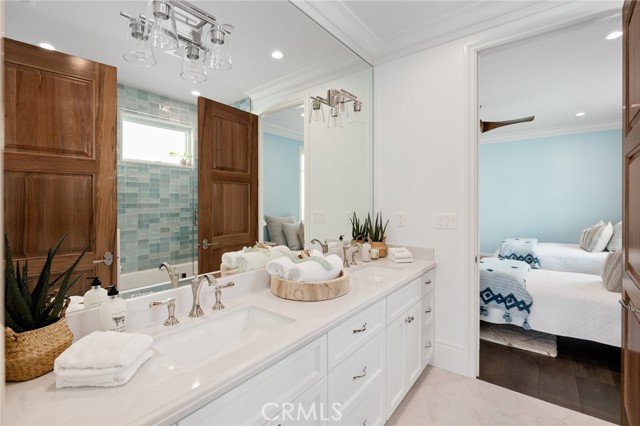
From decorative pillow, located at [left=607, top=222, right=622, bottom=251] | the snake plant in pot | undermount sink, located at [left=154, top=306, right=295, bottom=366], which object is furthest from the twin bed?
the snake plant in pot

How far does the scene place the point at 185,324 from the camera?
3.60 ft

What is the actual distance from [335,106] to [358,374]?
175 centimetres

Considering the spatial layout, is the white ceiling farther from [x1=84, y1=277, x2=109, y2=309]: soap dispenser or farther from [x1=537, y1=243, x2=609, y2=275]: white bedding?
[x1=537, y1=243, x2=609, y2=275]: white bedding

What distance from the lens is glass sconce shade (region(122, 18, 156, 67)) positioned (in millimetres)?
1071

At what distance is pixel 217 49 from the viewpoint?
4.42 feet

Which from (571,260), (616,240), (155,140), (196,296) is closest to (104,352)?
(196,296)

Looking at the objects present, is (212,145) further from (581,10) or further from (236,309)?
(581,10)

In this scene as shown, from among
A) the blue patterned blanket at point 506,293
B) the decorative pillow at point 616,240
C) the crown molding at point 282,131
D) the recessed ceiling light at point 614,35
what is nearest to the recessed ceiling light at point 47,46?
the crown molding at point 282,131

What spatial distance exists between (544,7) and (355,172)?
1.55 m

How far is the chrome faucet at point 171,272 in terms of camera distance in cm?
119

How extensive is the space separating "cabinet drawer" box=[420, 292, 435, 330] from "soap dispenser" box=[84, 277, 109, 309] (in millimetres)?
1753

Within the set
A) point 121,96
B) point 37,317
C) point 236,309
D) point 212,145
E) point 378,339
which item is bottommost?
point 378,339

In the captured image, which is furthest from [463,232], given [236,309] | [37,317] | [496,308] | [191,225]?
[37,317]

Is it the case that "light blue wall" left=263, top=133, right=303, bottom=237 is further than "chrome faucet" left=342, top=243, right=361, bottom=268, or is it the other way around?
"chrome faucet" left=342, top=243, right=361, bottom=268
